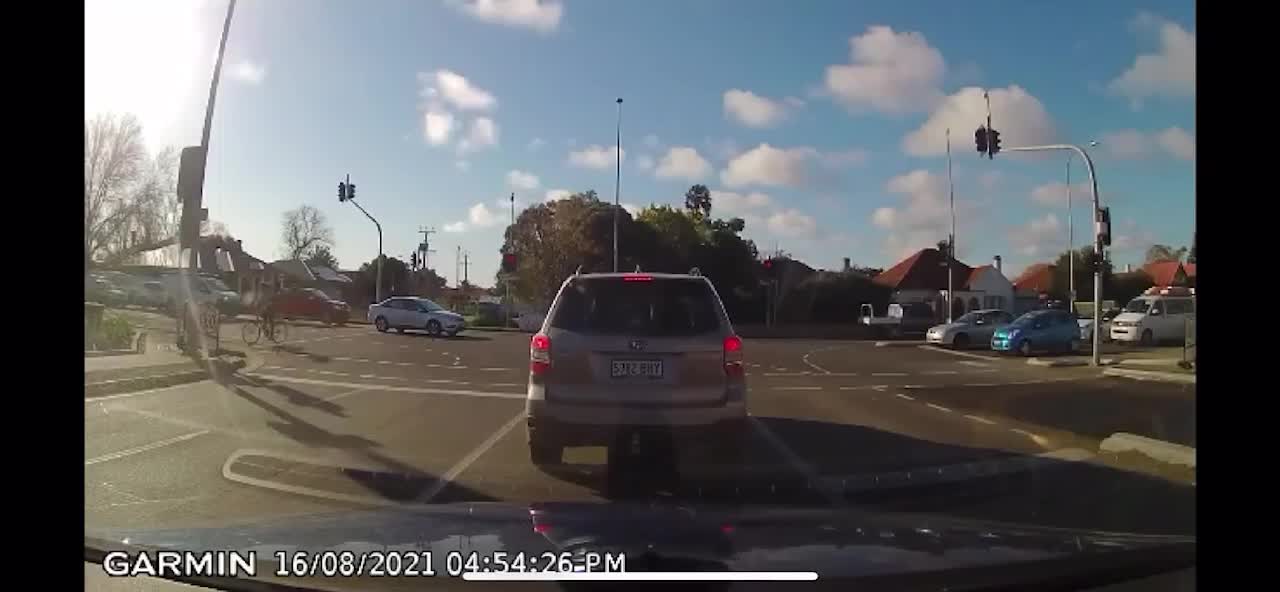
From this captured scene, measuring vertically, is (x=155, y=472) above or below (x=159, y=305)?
below

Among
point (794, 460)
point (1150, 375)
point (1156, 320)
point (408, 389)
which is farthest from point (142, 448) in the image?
point (1156, 320)

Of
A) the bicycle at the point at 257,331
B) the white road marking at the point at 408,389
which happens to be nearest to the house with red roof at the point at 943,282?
the bicycle at the point at 257,331

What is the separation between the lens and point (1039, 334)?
27500 millimetres

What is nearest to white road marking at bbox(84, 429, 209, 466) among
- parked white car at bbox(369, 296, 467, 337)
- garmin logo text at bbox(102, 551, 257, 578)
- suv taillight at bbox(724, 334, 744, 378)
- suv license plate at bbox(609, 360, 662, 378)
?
garmin logo text at bbox(102, 551, 257, 578)

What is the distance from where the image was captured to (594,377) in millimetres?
6809

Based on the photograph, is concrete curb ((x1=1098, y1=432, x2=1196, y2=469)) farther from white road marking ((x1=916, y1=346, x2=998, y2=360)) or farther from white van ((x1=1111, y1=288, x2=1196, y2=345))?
white van ((x1=1111, y1=288, x2=1196, y2=345))

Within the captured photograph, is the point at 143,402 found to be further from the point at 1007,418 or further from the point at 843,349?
the point at 843,349

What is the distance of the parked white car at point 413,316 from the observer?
88.8ft

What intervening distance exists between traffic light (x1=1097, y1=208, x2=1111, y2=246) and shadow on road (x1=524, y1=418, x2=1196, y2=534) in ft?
52.2

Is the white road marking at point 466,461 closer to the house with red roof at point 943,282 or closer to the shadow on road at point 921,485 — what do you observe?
the shadow on road at point 921,485

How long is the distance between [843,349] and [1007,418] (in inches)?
697

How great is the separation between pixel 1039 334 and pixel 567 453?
2348 centimetres

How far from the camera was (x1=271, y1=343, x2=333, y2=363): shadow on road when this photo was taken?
1815 centimetres
